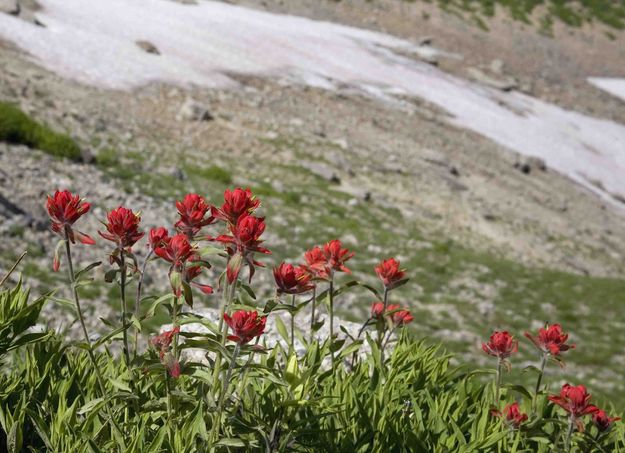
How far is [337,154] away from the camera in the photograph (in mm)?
25391

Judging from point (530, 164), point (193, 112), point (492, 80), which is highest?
point (193, 112)

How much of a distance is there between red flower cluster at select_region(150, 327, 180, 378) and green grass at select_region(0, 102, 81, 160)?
1483 centimetres

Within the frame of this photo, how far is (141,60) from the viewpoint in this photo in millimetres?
29891

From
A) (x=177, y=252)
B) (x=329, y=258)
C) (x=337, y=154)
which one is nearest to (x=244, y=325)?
(x=177, y=252)

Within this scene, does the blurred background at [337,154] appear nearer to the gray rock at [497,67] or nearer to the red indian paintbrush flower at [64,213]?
the gray rock at [497,67]

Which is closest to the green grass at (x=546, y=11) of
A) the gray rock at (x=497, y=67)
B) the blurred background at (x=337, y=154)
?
the gray rock at (x=497, y=67)

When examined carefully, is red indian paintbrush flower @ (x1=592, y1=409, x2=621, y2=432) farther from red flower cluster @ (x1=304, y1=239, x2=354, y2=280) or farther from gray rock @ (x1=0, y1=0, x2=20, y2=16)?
gray rock @ (x1=0, y1=0, x2=20, y2=16)

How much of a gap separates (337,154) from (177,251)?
22310 millimetres

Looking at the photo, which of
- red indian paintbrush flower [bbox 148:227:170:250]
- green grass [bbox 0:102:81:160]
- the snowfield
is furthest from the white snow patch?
red indian paintbrush flower [bbox 148:227:170:250]

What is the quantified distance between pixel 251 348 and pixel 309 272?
0.87m

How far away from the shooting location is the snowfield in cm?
2872

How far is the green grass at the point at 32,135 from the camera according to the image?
16.6 meters

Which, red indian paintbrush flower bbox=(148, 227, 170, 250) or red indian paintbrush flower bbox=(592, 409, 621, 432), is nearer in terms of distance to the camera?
red indian paintbrush flower bbox=(148, 227, 170, 250)

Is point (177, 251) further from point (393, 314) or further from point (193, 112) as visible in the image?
point (193, 112)
